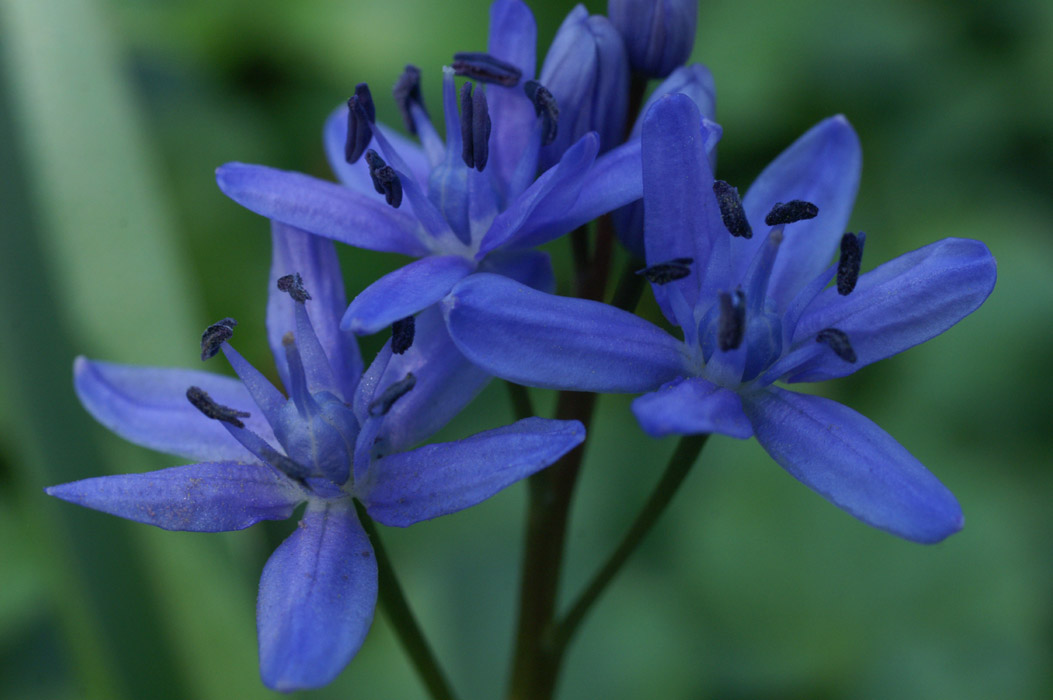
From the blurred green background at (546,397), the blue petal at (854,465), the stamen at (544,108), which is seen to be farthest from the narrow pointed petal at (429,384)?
the blurred green background at (546,397)

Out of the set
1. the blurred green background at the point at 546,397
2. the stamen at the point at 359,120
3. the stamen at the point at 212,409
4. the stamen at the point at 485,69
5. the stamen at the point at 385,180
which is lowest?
the blurred green background at the point at 546,397

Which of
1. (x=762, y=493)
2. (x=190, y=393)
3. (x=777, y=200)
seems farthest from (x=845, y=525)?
(x=190, y=393)

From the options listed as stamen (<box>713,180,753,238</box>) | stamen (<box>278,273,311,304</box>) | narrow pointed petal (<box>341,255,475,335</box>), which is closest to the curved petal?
stamen (<box>278,273,311,304</box>)

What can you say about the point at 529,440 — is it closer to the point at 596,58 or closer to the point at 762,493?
the point at 596,58

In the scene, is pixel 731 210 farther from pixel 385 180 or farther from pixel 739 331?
pixel 385 180

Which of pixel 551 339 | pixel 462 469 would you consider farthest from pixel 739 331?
pixel 462 469

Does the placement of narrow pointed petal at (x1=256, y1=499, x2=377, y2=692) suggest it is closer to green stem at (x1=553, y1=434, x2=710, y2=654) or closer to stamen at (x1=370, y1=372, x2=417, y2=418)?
stamen at (x1=370, y1=372, x2=417, y2=418)

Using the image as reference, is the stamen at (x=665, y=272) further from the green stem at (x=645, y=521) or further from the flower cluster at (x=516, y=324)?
the green stem at (x=645, y=521)
